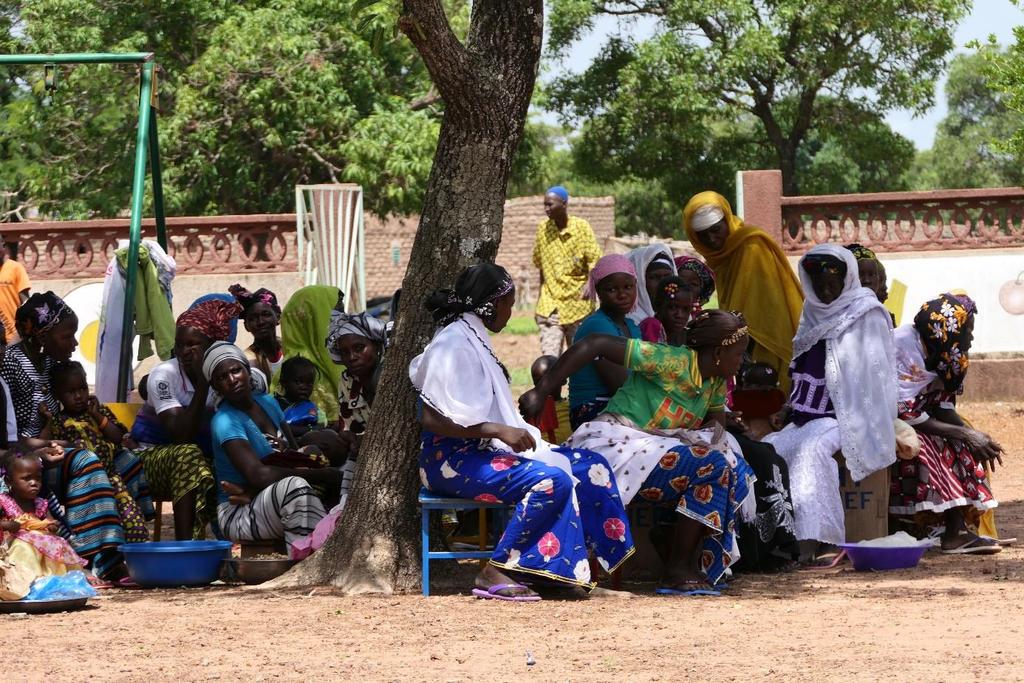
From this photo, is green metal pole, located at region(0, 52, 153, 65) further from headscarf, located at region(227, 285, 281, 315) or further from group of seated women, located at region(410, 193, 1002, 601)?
group of seated women, located at region(410, 193, 1002, 601)

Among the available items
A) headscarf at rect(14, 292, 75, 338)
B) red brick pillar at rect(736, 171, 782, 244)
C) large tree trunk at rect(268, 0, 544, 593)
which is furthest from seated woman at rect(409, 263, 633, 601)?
red brick pillar at rect(736, 171, 782, 244)

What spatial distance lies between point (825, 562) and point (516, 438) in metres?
2.12

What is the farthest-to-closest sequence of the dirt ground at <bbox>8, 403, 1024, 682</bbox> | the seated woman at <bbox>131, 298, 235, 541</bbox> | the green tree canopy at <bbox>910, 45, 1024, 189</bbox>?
the green tree canopy at <bbox>910, 45, 1024, 189</bbox> < the seated woman at <bbox>131, 298, 235, 541</bbox> < the dirt ground at <bbox>8, 403, 1024, 682</bbox>

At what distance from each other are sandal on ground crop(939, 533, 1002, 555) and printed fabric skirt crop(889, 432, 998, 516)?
0.16m

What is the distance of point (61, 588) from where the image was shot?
6582mm

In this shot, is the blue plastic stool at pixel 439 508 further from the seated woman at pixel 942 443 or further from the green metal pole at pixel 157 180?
the green metal pole at pixel 157 180

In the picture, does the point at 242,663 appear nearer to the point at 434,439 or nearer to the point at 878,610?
the point at 434,439

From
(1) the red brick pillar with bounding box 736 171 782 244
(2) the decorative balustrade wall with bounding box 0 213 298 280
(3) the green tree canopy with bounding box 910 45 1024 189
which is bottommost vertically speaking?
(2) the decorative balustrade wall with bounding box 0 213 298 280

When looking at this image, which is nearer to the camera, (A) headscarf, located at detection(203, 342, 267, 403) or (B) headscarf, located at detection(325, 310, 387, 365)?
(A) headscarf, located at detection(203, 342, 267, 403)

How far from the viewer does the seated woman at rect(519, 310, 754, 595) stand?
687cm

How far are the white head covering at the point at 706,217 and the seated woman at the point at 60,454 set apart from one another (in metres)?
3.54

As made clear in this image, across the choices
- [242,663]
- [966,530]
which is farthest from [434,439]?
[966,530]

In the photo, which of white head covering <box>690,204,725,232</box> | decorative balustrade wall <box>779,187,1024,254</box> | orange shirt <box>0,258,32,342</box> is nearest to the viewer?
white head covering <box>690,204,725,232</box>

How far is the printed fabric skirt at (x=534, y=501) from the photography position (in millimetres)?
6516
